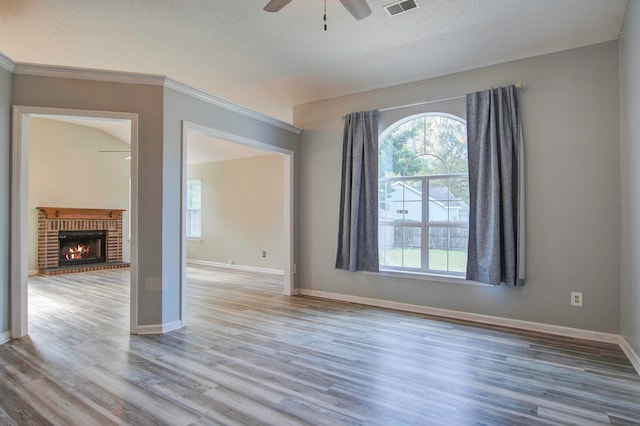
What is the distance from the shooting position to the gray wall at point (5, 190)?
3.07 metres

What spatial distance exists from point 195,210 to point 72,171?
2.73 meters

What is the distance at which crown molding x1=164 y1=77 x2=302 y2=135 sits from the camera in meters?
3.55

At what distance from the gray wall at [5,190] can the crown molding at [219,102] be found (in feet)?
4.27

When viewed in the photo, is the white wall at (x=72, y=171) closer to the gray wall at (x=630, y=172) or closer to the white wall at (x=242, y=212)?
the white wall at (x=242, y=212)

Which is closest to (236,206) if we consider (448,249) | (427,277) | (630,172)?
(427,277)

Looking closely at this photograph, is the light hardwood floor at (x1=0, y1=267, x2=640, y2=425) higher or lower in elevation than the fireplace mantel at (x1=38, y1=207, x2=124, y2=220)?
lower

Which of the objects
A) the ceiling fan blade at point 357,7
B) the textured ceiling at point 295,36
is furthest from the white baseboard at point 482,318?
the ceiling fan blade at point 357,7

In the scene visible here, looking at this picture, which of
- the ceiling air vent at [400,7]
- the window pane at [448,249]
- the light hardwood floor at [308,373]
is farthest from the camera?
the window pane at [448,249]

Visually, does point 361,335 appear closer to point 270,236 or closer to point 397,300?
point 397,300

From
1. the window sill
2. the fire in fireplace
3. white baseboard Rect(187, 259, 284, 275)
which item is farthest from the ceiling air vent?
the fire in fireplace

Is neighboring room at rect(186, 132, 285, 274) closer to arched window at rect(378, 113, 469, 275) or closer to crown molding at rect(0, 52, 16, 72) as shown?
arched window at rect(378, 113, 469, 275)

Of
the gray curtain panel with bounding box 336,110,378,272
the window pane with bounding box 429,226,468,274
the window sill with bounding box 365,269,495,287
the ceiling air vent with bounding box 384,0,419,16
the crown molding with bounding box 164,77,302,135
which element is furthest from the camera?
the gray curtain panel with bounding box 336,110,378,272

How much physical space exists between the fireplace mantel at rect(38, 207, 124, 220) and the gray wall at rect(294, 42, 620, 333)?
744 cm

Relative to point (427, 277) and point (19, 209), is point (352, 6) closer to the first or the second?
point (427, 277)
